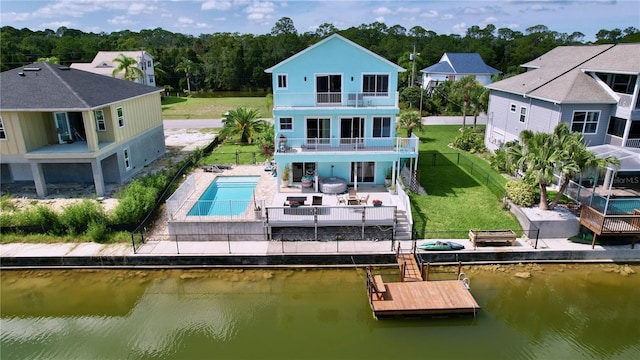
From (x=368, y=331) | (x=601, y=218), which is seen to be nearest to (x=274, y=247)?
(x=368, y=331)

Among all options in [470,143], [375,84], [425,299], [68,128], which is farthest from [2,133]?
[470,143]

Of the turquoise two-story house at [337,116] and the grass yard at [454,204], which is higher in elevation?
the turquoise two-story house at [337,116]

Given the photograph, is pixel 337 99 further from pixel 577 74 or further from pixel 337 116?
pixel 577 74

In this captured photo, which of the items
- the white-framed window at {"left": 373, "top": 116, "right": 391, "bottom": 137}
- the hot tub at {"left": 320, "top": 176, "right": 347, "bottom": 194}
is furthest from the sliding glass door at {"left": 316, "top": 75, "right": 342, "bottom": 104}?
the hot tub at {"left": 320, "top": 176, "right": 347, "bottom": 194}

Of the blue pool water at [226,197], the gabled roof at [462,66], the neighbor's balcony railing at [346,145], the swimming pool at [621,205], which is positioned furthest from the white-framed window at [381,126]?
the gabled roof at [462,66]

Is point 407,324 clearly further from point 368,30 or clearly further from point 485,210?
point 368,30

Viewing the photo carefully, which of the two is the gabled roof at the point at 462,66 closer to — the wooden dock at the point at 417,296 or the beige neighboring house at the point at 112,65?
the beige neighboring house at the point at 112,65
